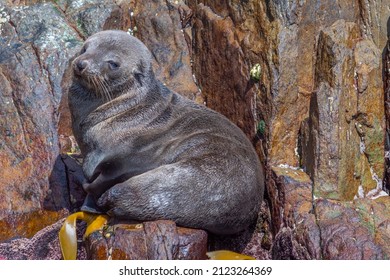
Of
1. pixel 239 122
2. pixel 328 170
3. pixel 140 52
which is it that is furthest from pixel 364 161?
pixel 140 52

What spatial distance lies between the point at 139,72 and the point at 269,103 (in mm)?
1739

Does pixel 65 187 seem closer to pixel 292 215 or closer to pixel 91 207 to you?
pixel 91 207

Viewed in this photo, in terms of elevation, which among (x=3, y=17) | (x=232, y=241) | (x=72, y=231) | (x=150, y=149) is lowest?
(x=232, y=241)

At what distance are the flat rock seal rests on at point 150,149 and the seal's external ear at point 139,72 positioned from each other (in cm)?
1

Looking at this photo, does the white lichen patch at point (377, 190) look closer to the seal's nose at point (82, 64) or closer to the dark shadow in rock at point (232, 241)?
the dark shadow in rock at point (232, 241)

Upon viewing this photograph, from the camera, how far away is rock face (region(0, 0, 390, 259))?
9.56 m

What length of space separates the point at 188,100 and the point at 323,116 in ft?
5.68

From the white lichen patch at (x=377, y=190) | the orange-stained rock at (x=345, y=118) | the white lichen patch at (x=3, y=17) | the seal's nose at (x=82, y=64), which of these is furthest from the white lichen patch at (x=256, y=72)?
the white lichen patch at (x=3, y=17)

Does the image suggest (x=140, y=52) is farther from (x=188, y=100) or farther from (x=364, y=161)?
(x=364, y=161)

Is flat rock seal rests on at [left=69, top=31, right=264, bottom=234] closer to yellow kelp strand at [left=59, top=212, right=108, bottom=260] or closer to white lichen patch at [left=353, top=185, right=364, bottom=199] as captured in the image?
yellow kelp strand at [left=59, top=212, right=108, bottom=260]

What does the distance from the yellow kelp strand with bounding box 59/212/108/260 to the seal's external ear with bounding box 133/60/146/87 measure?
184cm

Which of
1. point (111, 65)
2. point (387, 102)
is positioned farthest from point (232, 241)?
point (387, 102)

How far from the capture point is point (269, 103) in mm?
10094

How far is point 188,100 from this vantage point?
10.1 meters
